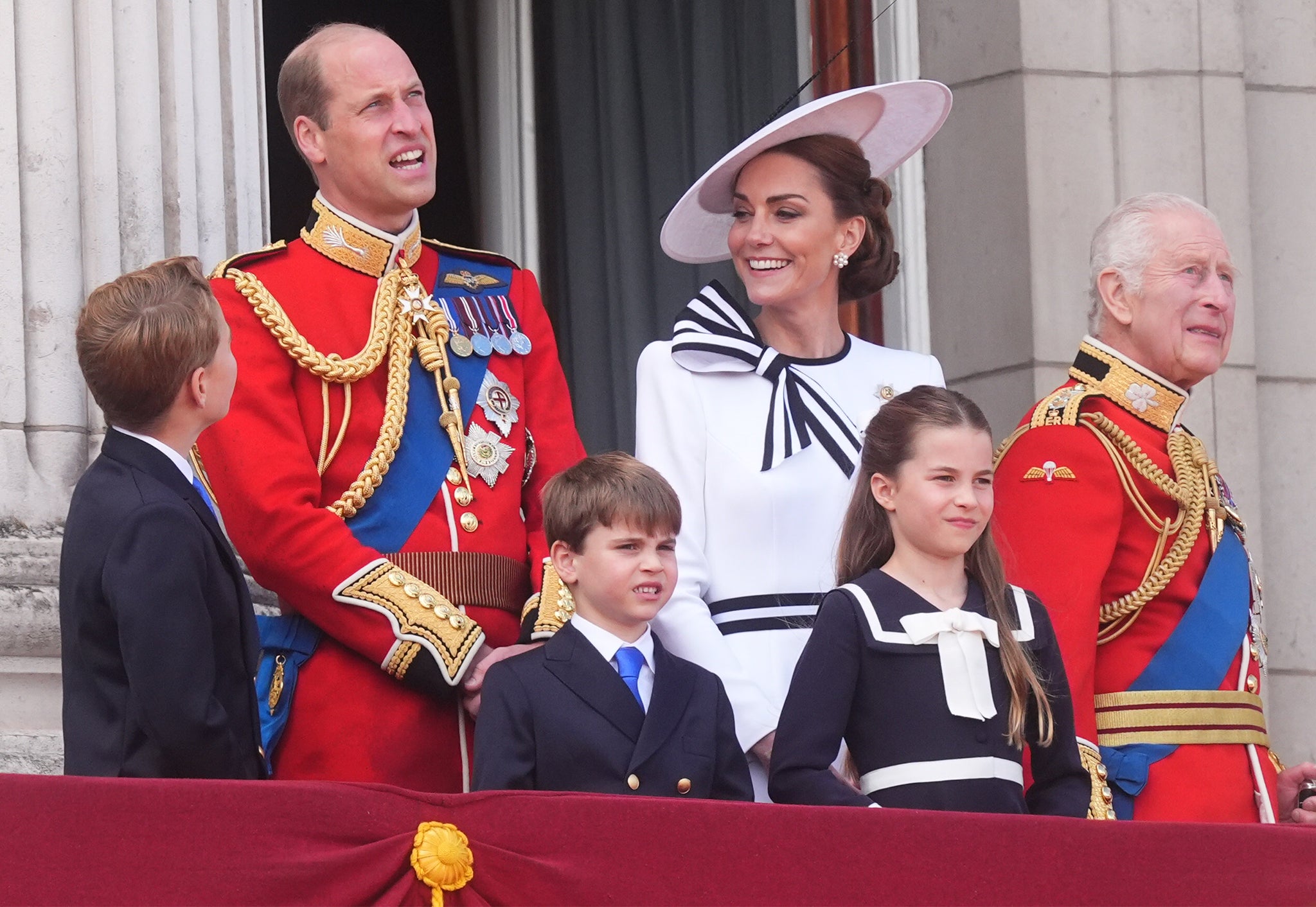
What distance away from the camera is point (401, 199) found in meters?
4.12

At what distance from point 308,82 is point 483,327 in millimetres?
549

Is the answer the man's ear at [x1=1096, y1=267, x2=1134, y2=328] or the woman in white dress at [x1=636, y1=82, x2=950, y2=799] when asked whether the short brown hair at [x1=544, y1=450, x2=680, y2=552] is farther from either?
the man's ear at [x1=1096, y1=267, x2=1134, y2=328]

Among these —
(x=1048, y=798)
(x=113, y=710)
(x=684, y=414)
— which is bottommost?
(x=1048, y=798)

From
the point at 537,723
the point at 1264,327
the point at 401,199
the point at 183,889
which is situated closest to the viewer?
the point at 183,889

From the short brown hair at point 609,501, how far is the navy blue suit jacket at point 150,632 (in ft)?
1.91

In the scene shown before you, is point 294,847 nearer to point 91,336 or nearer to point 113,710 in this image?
point 113,710

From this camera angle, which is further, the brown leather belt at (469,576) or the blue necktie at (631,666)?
the brown leather belt at (469,576)

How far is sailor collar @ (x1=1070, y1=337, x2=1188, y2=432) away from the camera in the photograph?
4.48 meters

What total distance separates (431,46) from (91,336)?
12.8 feet

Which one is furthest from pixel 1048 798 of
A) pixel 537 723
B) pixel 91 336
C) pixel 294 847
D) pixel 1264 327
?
pixel 1264 327

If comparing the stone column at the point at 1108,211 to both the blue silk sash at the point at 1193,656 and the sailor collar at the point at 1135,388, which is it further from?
the blue silk sash at the point at 1193,656

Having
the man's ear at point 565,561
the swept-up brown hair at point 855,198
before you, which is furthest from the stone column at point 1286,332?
the man's ear at point 565,561

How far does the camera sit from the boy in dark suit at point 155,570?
3.25 m

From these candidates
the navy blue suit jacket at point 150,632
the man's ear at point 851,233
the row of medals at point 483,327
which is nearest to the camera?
the navy blue suit jacket at point 150,632
